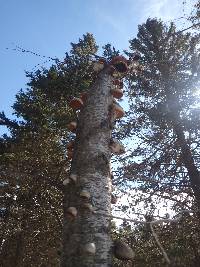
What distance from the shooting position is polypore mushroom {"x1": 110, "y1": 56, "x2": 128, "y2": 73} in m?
3.59

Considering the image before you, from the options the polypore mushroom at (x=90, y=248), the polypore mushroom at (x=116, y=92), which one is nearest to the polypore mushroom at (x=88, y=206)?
the polypore mushroom at (x=90, y=248)

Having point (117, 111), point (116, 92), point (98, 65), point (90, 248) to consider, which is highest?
point (98, 65)

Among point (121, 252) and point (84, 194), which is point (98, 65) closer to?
point (84, 194)

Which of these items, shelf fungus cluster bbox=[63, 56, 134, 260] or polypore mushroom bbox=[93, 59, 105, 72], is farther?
polypore mushroom bbox=[93, 59, 105, 72]

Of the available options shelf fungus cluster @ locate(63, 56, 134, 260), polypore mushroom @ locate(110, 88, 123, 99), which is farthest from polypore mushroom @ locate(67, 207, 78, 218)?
polypore mushroom @ locate(110, 88, 123, 99)

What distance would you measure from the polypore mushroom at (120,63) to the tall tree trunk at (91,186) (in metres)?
0.26

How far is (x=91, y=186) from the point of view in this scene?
2.61 metres

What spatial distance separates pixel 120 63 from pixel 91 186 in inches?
59.6

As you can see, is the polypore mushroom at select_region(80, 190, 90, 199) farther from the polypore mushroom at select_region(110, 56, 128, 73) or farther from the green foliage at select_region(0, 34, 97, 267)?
the green foliage at select_region(0, 34, 97, 267)

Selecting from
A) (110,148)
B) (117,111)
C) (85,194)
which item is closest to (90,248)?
(85,194)

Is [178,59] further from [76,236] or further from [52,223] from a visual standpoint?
[76,236]

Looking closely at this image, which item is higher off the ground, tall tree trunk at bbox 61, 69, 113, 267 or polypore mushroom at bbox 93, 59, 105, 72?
polypore mushroom at bbox 93, 59, 105, 72

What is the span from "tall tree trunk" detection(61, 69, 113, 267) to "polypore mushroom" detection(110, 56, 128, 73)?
256 mm

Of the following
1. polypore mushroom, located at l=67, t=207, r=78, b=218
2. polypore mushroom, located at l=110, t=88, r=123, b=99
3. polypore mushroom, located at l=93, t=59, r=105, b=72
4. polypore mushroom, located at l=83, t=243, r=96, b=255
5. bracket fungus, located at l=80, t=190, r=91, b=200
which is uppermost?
polypore mushroom, located at l=93, t=59, r=105, b=72
